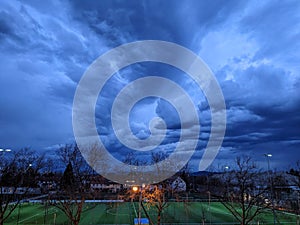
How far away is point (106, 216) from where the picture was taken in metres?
50.9

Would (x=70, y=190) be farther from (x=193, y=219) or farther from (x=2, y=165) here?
(x=193, y=219)

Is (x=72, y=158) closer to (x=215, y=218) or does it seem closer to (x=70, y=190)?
(x=70, y=190)

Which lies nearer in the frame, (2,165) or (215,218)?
(2,165)

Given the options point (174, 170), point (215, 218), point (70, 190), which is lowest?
point (215, 218)

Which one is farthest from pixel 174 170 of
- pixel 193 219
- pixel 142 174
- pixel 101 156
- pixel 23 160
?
pixel 23 160

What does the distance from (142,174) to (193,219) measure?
14.5 metres

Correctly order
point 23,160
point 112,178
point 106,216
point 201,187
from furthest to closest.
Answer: point 201,187, point 106,216, point 112,178, point 23,160

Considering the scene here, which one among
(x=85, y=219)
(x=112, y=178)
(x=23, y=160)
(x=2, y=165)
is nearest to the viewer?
(x=2, y=165)

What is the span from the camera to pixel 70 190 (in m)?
32.9

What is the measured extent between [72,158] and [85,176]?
107 inches

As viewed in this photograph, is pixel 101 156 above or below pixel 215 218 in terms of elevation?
above

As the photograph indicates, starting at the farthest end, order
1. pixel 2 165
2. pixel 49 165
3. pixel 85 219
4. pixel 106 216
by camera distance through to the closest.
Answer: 1. pixel 106 216
2. pixel 85 219
3. pixel 49 165
4. pixel 2 165

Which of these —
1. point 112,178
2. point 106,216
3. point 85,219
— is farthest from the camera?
point 106,216

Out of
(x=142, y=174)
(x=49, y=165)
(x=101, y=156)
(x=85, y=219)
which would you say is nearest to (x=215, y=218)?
(x=142, y=174)
